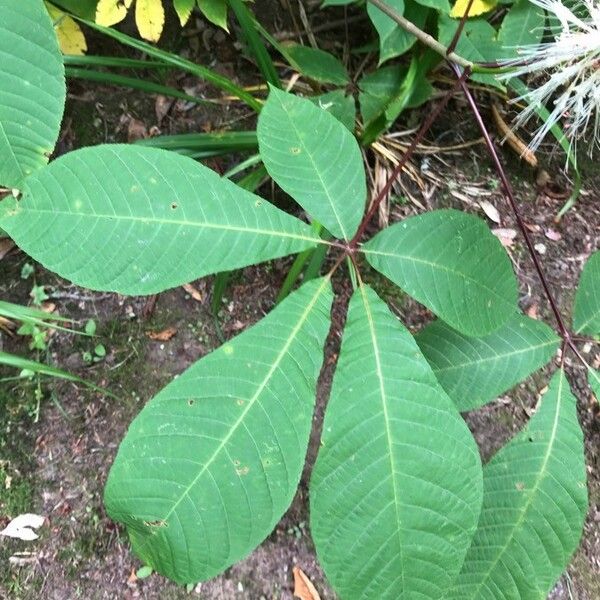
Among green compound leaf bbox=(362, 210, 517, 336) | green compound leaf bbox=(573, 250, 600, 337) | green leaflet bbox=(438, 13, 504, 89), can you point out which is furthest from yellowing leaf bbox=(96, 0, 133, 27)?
green compound leaf bbox=(573, 250, 600, 337)

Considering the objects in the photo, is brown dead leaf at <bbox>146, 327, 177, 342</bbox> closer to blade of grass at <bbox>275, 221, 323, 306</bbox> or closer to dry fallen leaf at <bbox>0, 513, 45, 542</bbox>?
blade of grass at <bbox>275, 221, 323, 306</bbox>

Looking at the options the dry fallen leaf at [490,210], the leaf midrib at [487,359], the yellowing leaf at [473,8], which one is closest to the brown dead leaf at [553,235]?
the dry fallen leaf at [490,210]

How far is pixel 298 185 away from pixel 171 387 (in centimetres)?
A: 35

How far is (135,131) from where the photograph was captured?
1.55m

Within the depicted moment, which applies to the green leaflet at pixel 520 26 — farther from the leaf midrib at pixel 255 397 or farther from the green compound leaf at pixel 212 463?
the green compound leaf at pixel 212 463

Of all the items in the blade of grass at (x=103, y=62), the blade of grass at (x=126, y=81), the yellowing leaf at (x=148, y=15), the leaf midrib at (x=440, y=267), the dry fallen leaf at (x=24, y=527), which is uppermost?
the yellowing leaf at (x=148, y=15)

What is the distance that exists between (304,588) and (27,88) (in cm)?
114

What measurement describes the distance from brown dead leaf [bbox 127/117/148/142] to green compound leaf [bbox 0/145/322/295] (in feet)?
2.63

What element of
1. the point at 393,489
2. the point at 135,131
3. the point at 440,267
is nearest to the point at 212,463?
the point at 393,489

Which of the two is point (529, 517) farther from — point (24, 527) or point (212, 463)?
point (24, 527)

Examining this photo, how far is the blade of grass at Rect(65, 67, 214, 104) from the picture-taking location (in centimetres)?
137

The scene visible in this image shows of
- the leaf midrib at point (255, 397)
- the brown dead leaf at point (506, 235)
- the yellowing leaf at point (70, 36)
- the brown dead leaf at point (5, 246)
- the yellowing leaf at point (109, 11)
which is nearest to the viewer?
the leaf midrib at point (255, 397)

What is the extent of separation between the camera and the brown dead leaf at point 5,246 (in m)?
1.47

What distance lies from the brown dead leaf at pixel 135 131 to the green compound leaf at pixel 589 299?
1100mm
